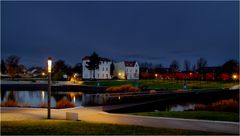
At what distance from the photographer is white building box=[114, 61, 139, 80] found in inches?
4262

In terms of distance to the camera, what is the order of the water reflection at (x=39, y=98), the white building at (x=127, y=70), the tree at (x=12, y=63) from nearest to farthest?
the water reflection at (x=39, y=98), the tree at (x=12, y=63), the white building at (x=127, y=70)

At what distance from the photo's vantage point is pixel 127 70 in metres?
109

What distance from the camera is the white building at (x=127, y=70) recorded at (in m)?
108

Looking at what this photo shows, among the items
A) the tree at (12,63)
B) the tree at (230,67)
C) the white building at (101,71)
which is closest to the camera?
the tree at (230,67)

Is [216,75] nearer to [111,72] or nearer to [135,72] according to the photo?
[135,72]

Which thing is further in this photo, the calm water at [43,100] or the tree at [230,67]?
the tree at [230,67]

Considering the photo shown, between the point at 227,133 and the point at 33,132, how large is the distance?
6.14 metres

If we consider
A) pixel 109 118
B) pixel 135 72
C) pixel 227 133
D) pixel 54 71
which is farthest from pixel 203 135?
pixel 135 72

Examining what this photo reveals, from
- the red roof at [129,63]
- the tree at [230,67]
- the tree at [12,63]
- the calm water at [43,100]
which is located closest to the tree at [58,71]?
the tree at [12,63]

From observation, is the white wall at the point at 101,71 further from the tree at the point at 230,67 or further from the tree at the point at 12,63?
the tree at the point at 230,67

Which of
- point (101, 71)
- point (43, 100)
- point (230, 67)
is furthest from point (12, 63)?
point (230, 67)

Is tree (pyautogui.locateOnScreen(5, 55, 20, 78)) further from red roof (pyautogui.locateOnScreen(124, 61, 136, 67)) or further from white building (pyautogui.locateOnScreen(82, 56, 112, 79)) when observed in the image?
red roof (pyautogui.locateOnScreen(124, 61, 136, 67))

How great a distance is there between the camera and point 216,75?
100 metres

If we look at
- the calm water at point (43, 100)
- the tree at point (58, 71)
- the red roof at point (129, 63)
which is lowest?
the calm water at point (43, 100)
